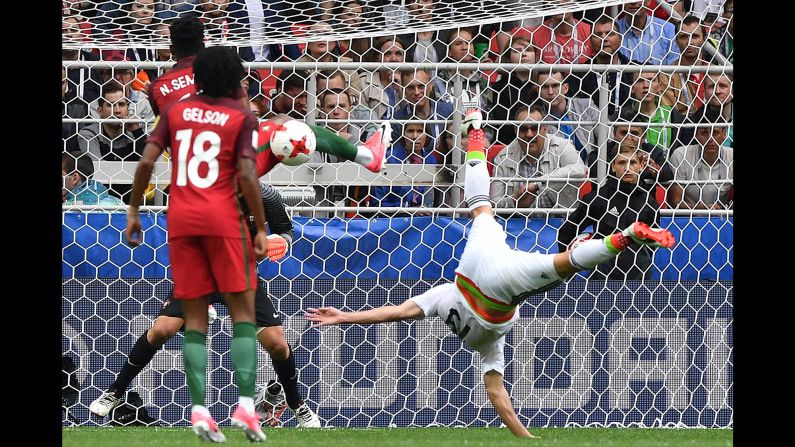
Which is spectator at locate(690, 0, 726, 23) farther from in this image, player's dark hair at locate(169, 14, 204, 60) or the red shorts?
the red shorts

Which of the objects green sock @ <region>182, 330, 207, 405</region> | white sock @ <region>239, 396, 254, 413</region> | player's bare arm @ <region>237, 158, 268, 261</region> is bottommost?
white sock @ <region>239, 396, 254, 413</region>

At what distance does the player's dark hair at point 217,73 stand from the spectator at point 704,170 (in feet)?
12.4

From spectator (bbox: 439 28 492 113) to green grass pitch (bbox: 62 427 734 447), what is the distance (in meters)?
1.94

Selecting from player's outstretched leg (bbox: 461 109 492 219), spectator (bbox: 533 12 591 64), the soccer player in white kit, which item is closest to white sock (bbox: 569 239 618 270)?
the soccer player in white kit

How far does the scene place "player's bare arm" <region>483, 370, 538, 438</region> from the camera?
23.7 feet

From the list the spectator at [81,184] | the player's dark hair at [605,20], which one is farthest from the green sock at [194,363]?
the player's dark hair at [605,20]

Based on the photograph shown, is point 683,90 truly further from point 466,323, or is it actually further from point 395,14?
point 466,323

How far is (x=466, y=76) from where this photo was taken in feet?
28.3

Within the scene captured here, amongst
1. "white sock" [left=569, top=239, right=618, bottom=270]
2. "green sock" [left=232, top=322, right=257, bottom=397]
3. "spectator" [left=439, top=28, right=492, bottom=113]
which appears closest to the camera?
"green sock" [left=232, top=322, right=257, bottom=397]

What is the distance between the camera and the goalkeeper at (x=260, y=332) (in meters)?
7.67

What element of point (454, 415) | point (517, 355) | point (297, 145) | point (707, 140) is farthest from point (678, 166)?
point (297, 145)

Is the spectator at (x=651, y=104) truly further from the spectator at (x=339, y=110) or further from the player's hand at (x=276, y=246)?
the player's hand at (x=276, y=246)

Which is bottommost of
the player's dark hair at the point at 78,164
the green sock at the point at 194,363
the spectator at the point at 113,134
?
the green sock at the point at 194,363

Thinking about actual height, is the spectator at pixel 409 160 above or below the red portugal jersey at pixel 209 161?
below
